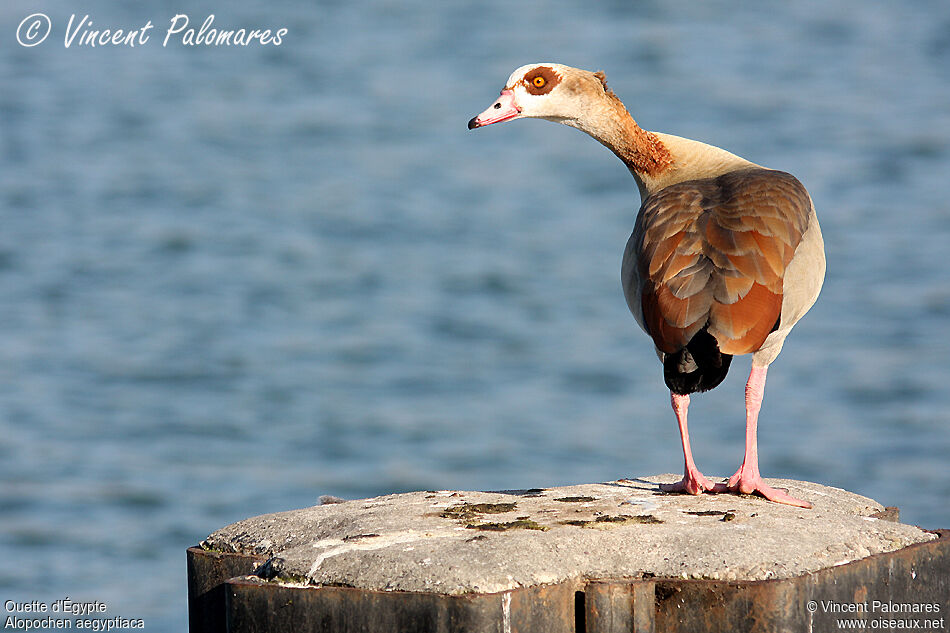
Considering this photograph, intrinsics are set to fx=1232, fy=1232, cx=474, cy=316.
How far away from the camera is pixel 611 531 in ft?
16.4

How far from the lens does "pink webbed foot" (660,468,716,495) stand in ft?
20.1

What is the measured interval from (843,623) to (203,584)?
2.68m

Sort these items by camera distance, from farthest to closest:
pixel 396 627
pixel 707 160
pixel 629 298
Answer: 1. pixel 707 160
2. pixel 629 298
3. pixel 396 627

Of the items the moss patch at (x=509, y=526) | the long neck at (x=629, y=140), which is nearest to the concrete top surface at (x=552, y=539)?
the moss patch at (x=509, y=526)

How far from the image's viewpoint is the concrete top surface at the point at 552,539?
460 centimetres

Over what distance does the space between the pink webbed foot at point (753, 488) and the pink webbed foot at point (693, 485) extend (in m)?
0.04

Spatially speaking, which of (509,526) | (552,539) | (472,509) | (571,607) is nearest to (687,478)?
(472,509)

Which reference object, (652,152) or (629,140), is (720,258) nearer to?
(652,152)

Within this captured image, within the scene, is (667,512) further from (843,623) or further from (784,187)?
(784,187)

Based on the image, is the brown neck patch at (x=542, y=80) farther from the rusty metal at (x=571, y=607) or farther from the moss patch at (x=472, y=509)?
the rusty metal at (x=571, y=607)

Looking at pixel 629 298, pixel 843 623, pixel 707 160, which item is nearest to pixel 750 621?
pixel 843 623

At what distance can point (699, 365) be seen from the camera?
571cm

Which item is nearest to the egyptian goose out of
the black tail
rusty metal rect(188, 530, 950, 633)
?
the black tail

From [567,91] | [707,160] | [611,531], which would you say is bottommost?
[611,531]
